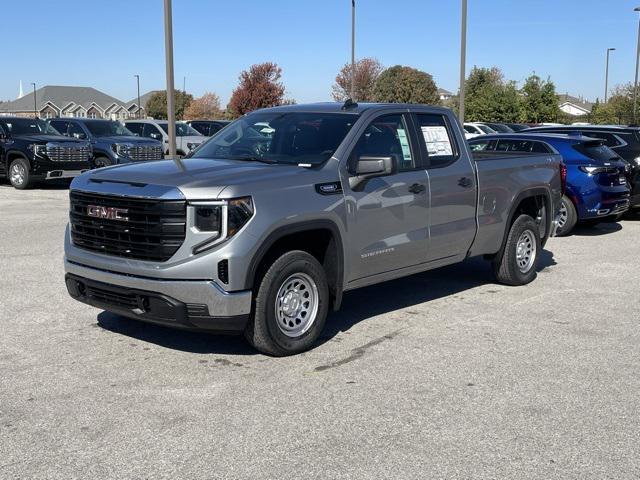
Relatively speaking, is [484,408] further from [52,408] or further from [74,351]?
[74,351]

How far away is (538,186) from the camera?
820 cm

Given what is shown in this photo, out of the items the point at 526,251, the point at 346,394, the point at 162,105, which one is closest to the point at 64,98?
the point at 162,105

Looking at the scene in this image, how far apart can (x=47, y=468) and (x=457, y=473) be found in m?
2.06

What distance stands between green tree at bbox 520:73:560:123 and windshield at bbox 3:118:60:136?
38374mm

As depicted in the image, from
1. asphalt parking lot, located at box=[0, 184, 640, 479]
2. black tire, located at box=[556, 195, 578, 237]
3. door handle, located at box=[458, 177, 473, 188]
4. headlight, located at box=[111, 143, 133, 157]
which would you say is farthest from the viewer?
headlight, located at box=[111, 143, 133, 157]

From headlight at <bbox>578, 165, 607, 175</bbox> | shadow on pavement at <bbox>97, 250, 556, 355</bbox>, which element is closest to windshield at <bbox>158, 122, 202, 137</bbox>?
headlight at <bbox>578, 165, 607, 175</bbox>

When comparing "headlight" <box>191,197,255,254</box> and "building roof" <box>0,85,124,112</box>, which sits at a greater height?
"building roof" <box>0,85,124,112</box>

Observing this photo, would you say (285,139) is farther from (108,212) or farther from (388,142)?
(108,212)

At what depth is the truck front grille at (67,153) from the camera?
1831cm

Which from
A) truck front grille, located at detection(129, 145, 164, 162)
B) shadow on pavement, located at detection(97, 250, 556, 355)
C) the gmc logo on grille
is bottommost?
shadow on pavement, located at detection(97, 250, 556, 355)

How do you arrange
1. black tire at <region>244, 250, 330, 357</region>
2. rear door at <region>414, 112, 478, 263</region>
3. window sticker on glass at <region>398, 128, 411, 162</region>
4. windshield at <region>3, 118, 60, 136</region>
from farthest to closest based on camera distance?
windshield at <region>3, 118, 60, 136</region>, rear door at <region>414, 112, 478, 263</region>, window sticker on glass at <region>398, 128, 411, 162</region>, black tire at <region>244, 250, 330, 357</region>

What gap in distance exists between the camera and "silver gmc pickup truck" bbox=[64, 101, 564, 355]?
5.01 metres

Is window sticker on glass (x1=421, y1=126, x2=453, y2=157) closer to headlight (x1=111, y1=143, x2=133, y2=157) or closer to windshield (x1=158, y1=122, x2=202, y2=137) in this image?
headlight (x1=111, y1=143, x2=133, y2=157)

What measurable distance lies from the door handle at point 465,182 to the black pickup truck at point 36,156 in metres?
13.6
